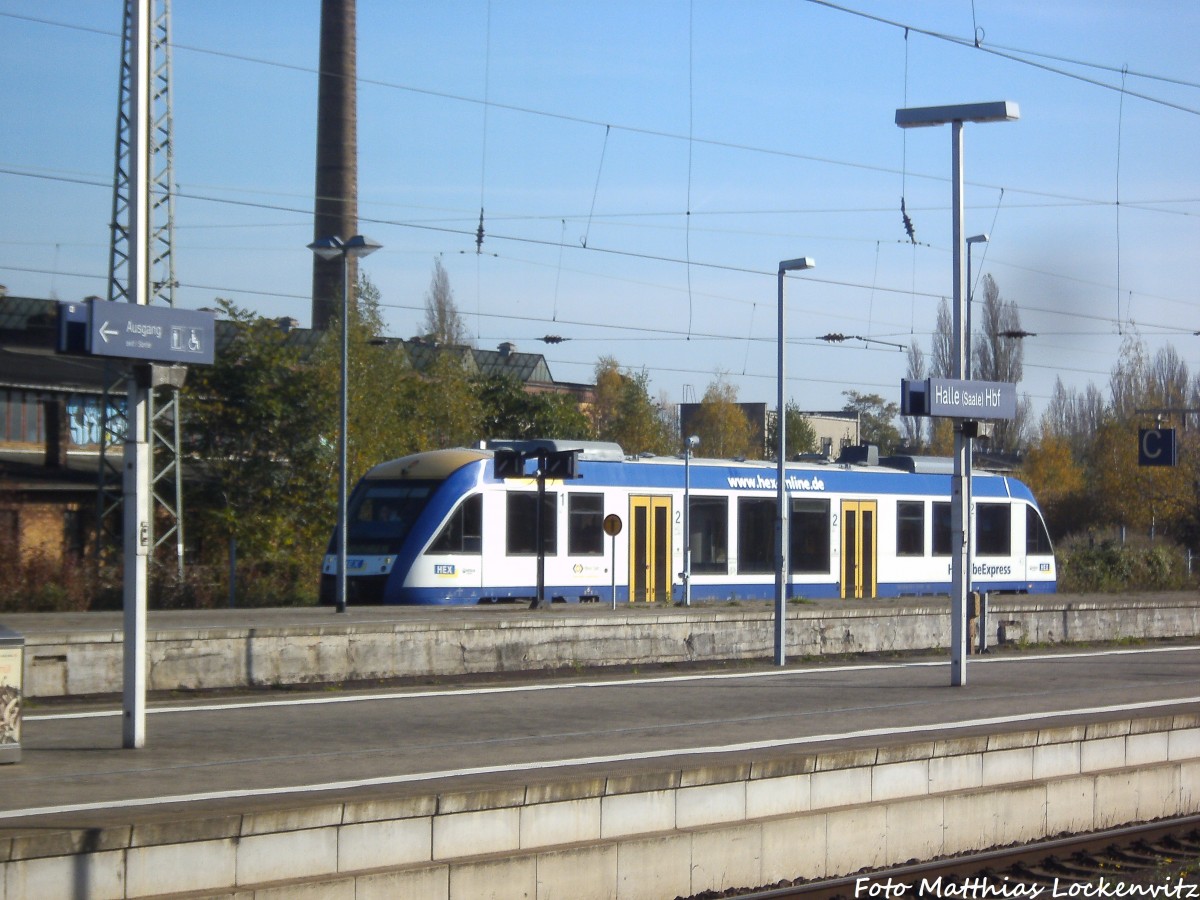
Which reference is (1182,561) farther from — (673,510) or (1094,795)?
(1094,795)

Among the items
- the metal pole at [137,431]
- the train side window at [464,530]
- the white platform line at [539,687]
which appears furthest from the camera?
the train side window at [464,530]

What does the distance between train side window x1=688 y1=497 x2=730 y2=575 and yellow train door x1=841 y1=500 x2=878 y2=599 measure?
3.21 m

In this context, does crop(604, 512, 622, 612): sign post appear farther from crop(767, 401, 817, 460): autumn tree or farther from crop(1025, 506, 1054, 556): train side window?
crop(767, 401, 817, 460): autumn tree

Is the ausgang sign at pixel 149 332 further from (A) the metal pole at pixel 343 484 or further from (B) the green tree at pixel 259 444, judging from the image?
(B) the green tree at pixel 259 444

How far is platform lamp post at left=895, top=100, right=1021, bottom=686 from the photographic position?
52.0 ft

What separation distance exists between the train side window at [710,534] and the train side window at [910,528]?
5006 mm

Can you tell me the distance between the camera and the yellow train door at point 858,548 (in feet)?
99.1

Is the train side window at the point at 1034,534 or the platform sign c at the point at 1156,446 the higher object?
the platform sign c at the point at 1156,446

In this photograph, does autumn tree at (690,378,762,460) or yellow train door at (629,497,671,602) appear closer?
yellow train door at (629,497,671,602)

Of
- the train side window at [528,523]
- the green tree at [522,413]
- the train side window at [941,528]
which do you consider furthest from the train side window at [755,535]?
the green tree at [522,413]

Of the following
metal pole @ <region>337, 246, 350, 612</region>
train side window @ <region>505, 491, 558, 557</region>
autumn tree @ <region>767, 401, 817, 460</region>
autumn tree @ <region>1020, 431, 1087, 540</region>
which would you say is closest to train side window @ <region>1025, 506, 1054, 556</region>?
train side window @ <region>505, 491, 558, 557</region>

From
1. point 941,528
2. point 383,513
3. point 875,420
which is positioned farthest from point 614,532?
point 875,420

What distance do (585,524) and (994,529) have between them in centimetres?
1131

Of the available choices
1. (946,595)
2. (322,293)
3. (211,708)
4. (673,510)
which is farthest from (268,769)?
(322,293)
